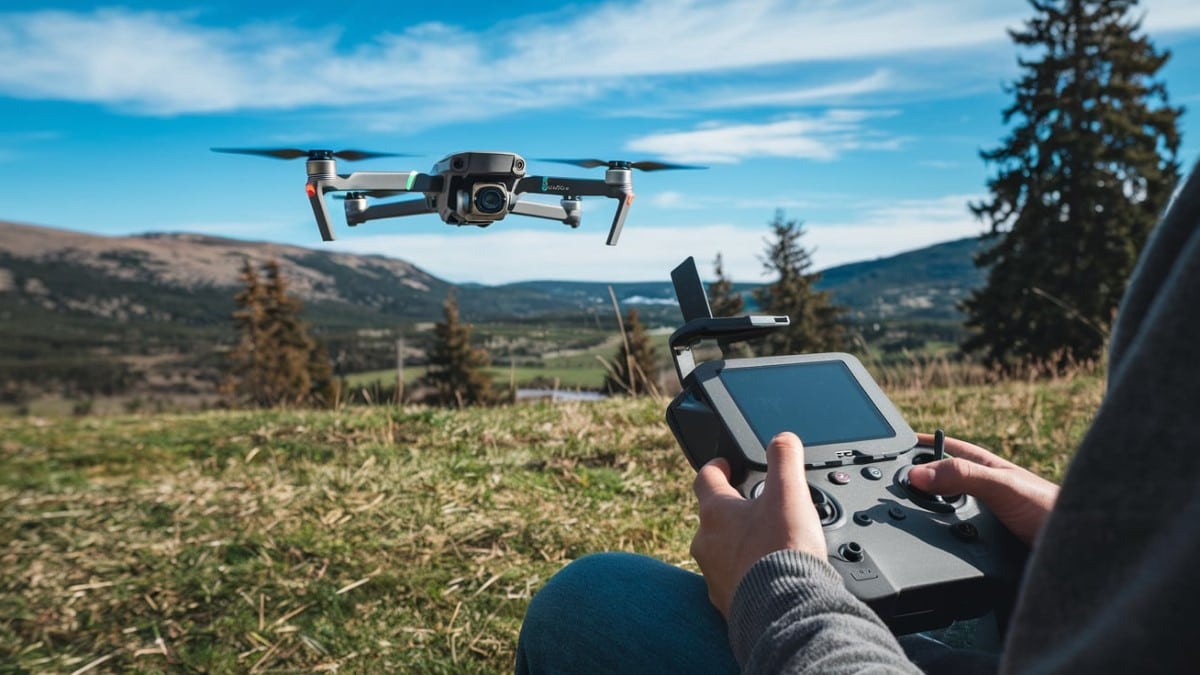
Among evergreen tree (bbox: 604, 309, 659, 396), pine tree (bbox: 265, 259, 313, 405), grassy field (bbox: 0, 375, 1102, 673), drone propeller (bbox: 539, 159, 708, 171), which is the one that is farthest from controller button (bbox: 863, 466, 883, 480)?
pine tree (bbox: 265, 259, 313, 405)

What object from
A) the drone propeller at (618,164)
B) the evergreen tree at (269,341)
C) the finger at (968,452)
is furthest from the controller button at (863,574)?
the evergreen tree at (269,341)

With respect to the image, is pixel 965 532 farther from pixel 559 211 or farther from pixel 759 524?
pixel 559 211

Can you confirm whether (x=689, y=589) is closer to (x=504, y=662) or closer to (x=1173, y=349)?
(x=1173, y=349)

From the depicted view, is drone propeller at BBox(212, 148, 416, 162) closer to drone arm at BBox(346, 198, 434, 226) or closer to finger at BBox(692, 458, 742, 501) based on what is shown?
drone arm at BBox(346, 198, 434, 226)

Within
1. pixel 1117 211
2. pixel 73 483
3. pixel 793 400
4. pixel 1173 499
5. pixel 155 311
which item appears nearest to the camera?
pixel 1173 499

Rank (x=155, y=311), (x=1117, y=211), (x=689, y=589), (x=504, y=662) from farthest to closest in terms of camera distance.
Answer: (x=155, y=311)
(x=1117, y=211)
(x=504, y=662)
(x=689, y=589)

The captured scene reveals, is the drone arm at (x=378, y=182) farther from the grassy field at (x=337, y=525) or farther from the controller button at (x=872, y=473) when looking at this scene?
the grassy field at (x=337, y=525)

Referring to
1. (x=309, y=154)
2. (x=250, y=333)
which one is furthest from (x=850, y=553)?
(x=250, y=333)

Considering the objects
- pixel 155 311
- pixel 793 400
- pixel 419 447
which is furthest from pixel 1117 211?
pixel 155 311
